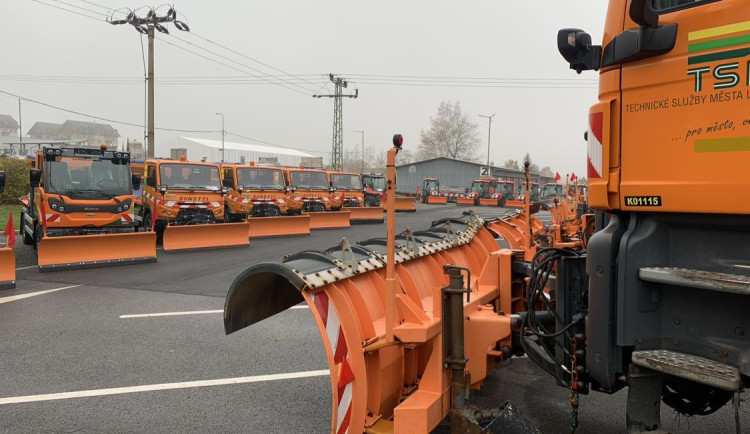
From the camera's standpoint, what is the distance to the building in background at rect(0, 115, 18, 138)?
137375 mm

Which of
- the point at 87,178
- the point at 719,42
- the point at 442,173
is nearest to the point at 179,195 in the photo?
the point at 87,178

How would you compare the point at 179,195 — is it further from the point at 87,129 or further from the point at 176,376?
the point at 87,129

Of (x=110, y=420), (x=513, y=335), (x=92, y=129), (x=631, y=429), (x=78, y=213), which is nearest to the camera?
(x=631, y=429)

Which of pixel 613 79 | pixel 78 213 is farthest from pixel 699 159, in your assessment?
pixel 78 213

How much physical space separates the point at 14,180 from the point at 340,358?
27.9m

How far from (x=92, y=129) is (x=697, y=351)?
504 feet

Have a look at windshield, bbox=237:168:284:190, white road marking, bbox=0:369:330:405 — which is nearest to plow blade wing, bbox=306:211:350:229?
windshield, bbox=237:168:284:190

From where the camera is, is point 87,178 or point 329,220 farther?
point 329,220

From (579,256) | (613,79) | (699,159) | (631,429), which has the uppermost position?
(613,79)

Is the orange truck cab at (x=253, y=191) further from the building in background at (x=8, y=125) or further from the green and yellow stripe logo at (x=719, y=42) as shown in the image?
the building in background at (x=8, y=125)

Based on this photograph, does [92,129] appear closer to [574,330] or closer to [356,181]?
[356,181]

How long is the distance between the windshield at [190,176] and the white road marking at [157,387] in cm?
1180

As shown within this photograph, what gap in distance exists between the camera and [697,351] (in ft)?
7.30

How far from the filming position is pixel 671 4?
2287 millimetres
